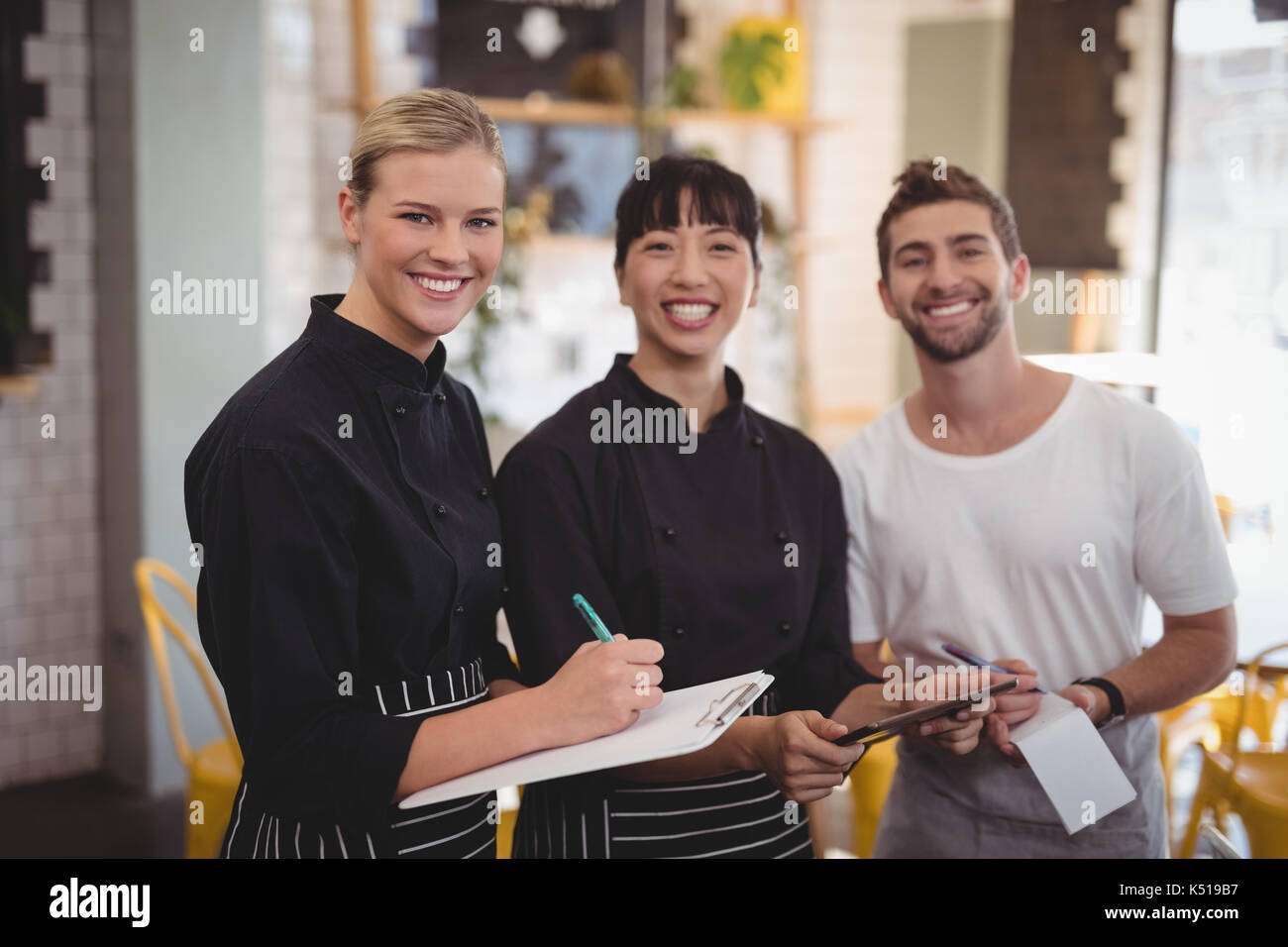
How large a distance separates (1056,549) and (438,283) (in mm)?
912

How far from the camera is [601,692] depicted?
1207 mm

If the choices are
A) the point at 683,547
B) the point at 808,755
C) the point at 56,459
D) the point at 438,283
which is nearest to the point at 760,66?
the point at 56,459

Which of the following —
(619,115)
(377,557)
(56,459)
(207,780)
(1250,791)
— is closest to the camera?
(377,557)

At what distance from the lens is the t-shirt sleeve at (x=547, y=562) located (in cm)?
148

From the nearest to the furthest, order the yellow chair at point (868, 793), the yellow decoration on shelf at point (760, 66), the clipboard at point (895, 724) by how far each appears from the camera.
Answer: the clipboard at point (895, 724) → the yellow chair at point (868, 793) → the yellow decoration on shelf at point (760, 66)

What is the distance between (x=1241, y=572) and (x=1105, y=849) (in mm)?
1730

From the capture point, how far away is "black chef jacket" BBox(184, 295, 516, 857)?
1169 millimetres

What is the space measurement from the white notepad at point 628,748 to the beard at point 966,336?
654 millimetres

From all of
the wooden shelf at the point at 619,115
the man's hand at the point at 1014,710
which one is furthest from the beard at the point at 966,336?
the wooden shelf at the point at 619,115

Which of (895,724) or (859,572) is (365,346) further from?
(859,572)

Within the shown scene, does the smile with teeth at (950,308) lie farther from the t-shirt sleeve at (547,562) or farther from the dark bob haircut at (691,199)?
the t-shirt sleeve at (547,562)

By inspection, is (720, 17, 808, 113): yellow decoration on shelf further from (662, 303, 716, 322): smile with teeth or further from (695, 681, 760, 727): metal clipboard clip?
(695, 681, 760, 727): metal clipboard clip

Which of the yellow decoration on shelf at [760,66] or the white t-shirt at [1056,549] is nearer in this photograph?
the white t-shirt at [1056,549]

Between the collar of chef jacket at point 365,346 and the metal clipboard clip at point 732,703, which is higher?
the collar of chef jacket at point 365,346
